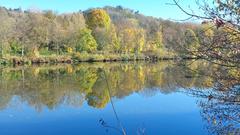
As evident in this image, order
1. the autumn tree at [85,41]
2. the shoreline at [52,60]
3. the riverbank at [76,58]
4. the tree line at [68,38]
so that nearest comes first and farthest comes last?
1. the shoreline at [52,60]
2. the riverbank at [76,58]
3. the tree line at [68,38]
4. the autumn tree at [85,41]

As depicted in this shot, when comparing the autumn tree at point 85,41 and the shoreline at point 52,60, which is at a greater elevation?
the autumn tree at point 85,41

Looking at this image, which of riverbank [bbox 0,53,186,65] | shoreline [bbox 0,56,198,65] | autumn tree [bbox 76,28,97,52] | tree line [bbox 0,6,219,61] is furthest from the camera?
autumn tree [bbox 76,28,97,52]

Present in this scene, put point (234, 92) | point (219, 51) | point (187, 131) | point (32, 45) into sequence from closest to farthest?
point (219, 51), point (234, 92), point (187, 131), point (32, 45)

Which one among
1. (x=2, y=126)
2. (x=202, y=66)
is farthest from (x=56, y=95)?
(x=202, y=66)

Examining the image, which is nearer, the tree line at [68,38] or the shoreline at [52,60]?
the shoreline at [52,60]

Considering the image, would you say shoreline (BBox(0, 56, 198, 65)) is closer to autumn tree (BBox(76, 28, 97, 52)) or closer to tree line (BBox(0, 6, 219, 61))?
tree line (BBox(0, 6, 219, 61))

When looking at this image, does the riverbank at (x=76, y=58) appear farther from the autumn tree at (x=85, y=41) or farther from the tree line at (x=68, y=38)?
the autumn tree at (x=85, y=41)

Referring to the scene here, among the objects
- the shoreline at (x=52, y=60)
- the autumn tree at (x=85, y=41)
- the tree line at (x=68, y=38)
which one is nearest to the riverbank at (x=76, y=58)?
the shoreline at (x=52, y=60)

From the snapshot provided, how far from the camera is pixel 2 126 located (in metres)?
11.7

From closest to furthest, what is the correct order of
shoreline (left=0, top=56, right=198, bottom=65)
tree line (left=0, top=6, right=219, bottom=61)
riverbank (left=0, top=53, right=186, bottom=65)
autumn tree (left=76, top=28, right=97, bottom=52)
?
shoreline (left=0, top=56, right=198, bottom=65), riverbank (left=0, top=53, right=186, bottom=65), tree line (left=0, top=6, right=219, bottom=61), autumn tree (left=76, top=28, right=97, bottom=52)

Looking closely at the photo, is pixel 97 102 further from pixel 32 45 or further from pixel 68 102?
pixel 32 45

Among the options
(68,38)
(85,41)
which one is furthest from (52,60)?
(85,41)

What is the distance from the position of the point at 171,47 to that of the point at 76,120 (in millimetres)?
9346

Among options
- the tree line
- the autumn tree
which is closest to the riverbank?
the tree line
